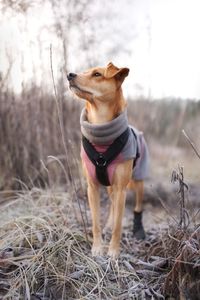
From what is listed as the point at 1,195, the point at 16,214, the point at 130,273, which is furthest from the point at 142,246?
the point at 1,195

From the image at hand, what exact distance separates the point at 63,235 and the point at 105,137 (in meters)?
0.66

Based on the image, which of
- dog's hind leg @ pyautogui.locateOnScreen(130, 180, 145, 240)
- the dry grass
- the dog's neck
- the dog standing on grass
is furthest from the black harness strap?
dog's hind leg @ pyautogui.locateOnScreen(130, 180, 145, 240)

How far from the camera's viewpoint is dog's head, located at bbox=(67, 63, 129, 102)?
9.20 ft

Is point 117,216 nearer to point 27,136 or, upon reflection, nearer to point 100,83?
point 100,83

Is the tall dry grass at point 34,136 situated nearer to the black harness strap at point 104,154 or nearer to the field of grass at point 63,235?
the field of grass at point 63,235

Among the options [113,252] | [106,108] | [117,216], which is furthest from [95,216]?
[106,108]

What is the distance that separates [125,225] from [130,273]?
1371 mm

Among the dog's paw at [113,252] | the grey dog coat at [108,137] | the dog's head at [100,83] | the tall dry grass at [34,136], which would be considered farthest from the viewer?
the tall dry grass at [34,136]

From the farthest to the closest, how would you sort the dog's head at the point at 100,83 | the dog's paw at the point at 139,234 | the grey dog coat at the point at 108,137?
the dog's paw at the point at 139,234
the grey dog coat at the point at 108,137
the dog's head at the point at 100,83

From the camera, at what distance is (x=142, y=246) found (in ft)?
11.3

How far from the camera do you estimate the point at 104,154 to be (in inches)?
116

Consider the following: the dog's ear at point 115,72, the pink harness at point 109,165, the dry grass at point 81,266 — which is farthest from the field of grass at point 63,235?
the dog's ear at point 115,72

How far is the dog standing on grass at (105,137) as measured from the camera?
2.86m

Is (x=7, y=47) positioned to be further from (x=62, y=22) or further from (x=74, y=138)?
(x=74, y=138)
